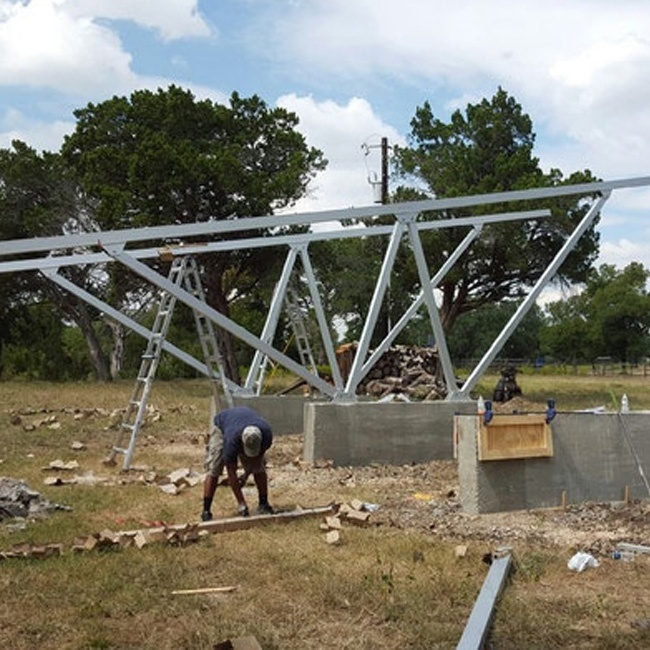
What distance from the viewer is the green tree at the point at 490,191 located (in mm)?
27547

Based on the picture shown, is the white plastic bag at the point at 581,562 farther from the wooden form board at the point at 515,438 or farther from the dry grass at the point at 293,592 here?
the wooden form board at the point at 515,438

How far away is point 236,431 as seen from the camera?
27.2ft

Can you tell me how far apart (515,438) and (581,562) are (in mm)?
2189

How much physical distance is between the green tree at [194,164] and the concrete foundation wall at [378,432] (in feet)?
54.2

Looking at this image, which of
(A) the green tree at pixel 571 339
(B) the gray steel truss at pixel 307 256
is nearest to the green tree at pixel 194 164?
(B) the gray steel truss at pixel 307 256

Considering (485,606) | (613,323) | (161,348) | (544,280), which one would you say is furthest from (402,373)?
(613,323)

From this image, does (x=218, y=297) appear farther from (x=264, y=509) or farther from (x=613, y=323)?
(x=613, y=323)

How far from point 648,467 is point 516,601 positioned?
447 centimetres

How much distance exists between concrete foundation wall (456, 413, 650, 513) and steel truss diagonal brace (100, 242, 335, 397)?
3534 millimetres

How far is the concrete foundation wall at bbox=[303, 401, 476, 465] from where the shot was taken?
12.3 m

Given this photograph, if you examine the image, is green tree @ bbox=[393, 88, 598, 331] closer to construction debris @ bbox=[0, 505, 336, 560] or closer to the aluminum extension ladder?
the aluminum extension ladder

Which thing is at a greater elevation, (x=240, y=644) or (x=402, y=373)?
(x=402, y=373)

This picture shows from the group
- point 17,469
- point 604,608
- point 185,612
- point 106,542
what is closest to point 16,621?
point 185,612

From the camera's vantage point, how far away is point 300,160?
29609 millimetres
